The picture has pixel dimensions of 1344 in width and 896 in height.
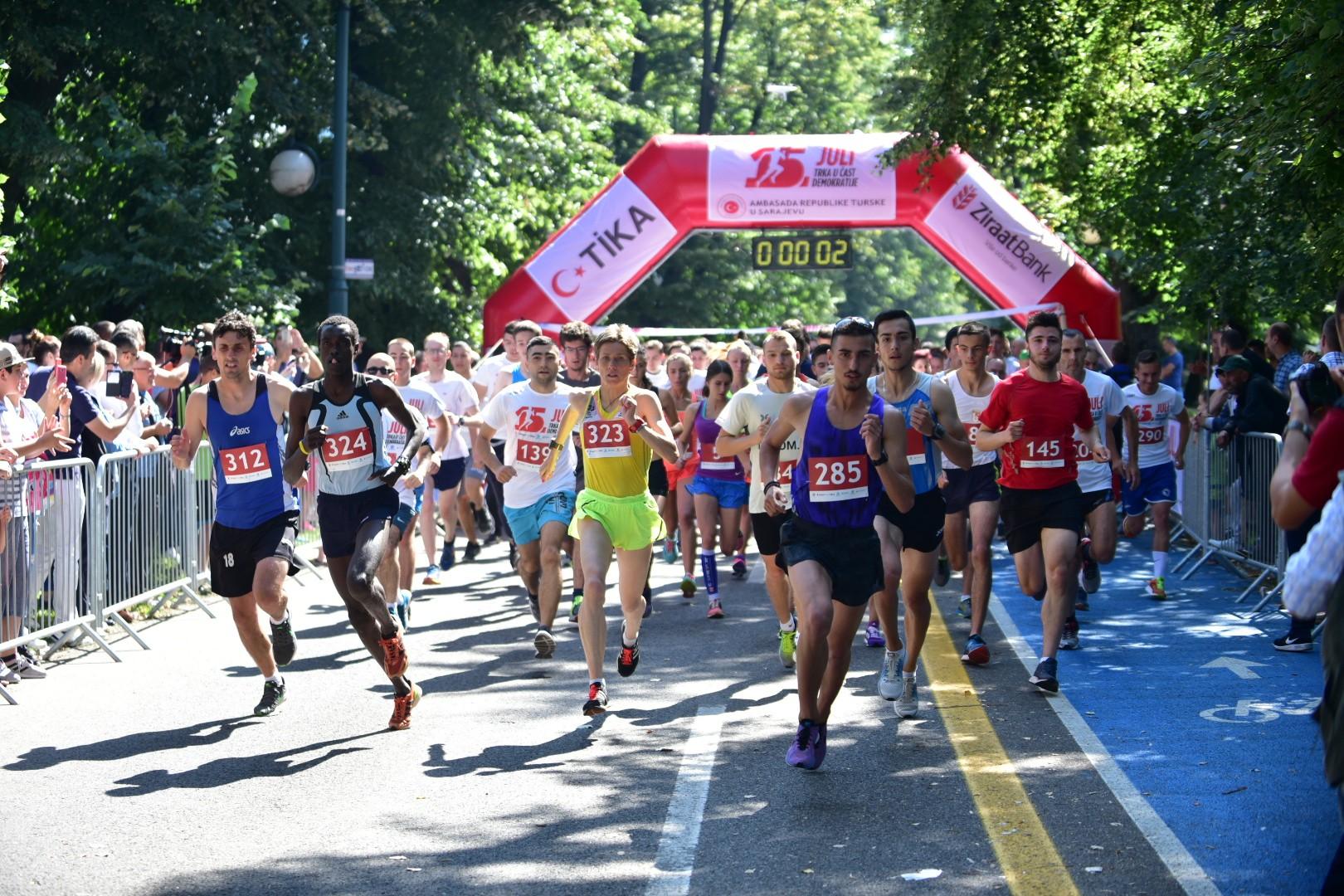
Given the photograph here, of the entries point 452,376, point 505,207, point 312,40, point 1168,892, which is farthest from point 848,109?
point 1168,892

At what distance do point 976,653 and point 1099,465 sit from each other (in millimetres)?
1940

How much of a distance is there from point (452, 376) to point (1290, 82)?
7.85 meters

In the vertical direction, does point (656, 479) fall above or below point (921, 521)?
above

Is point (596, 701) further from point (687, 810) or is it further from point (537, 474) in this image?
point (537, 474)

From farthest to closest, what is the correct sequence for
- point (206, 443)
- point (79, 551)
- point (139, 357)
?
1. point (206, 443)
2. point (139, 357)
3. point (79, 551)

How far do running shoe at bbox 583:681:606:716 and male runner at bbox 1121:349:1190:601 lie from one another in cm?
597

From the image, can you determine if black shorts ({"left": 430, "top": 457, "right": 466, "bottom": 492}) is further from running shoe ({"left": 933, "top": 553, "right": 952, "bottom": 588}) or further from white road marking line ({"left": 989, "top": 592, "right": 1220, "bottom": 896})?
white road marking line ({"left": 989, "top": 592, "right": 1220, "bottom": 896})

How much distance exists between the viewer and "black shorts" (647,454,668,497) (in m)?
9.53

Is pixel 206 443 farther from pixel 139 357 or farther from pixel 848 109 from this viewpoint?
pixel 848 109

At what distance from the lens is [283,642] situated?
8922mm

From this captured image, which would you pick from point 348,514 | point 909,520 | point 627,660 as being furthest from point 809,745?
point 348,514

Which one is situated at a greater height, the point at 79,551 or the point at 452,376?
the point at 452,376

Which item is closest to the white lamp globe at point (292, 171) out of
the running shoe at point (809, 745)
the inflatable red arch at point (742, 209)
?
the inflatable red arch at point (742, 209)

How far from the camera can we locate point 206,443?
1406 cm
